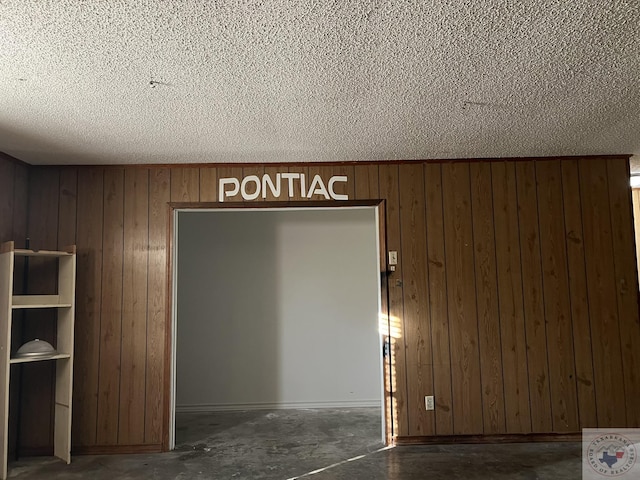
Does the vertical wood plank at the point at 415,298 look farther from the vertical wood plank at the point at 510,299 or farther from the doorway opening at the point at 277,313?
the doorway opening at the point at 277,313

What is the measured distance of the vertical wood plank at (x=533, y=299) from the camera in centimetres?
383

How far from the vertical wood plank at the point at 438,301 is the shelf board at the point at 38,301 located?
2.87 metres

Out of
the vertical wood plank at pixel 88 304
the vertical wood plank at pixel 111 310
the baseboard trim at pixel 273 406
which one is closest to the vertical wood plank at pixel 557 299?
the baseboard trim at pixel 273 406

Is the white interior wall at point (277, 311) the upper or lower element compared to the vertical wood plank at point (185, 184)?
lower

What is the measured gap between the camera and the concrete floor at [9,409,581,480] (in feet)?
10.6

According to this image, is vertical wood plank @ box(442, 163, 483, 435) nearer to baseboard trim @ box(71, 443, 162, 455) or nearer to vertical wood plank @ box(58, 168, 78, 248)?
baseboard trim @ box(71, 443, 162, 455)

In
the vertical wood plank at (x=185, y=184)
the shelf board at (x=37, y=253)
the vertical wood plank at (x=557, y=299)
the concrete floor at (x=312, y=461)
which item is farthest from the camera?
the vertical wood plank at (x=185, y=184)

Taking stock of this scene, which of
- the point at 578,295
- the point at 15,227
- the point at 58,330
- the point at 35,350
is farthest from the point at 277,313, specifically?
the point at 578,295

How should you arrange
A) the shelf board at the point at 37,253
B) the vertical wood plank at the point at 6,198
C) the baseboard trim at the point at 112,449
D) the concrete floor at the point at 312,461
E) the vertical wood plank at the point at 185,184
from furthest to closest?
the vertical wood plank at the point at 185,184, the baseboard trim at the point at 112,449, the vertical wood plank at the point at 6,198, the shelf board at the point at 37,253, the concrete floor at the point at 312,461

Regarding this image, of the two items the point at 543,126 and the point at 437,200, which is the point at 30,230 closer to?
the point at 437,200

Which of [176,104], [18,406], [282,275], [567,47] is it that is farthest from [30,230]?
[567,47]

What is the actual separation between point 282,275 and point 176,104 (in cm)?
302

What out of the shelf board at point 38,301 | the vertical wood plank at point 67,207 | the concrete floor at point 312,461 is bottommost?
the concrete floor at point 312,461

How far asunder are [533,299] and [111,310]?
3454mm
